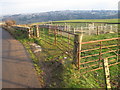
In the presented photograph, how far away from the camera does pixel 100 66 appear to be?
21.0ft

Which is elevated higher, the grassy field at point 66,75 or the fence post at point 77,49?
the fence post at point 77,49

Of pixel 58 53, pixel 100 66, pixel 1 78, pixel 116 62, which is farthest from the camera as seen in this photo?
pixel 58 53

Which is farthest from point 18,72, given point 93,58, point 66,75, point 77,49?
point 93,58

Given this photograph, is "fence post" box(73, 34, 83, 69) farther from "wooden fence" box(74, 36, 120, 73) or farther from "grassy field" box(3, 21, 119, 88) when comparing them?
"grassy field" box(3, 21, 119, 88)

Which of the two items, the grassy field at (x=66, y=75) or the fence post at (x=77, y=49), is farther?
the fence post at (x=77, y=49)

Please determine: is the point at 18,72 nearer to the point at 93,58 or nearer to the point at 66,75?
the point at 66,75

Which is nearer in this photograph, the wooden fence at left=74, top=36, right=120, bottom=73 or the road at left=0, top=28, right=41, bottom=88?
the road at left=0, top=28, right=41, bottom=88

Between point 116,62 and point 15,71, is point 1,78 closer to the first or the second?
point 15,71

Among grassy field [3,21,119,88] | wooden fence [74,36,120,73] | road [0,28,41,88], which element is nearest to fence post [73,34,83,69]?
wooden fence [74,36,120,73]

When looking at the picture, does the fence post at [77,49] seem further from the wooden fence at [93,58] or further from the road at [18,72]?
the road at [18,72]

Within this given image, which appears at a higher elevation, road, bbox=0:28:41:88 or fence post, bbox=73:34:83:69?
fence post, bbox=73:34:83:69

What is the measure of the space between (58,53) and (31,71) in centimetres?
237

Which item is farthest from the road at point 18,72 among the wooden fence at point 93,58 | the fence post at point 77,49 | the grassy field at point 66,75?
the wooden fence at point 93,58

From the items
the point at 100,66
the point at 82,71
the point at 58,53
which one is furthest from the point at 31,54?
the point at 100,66
